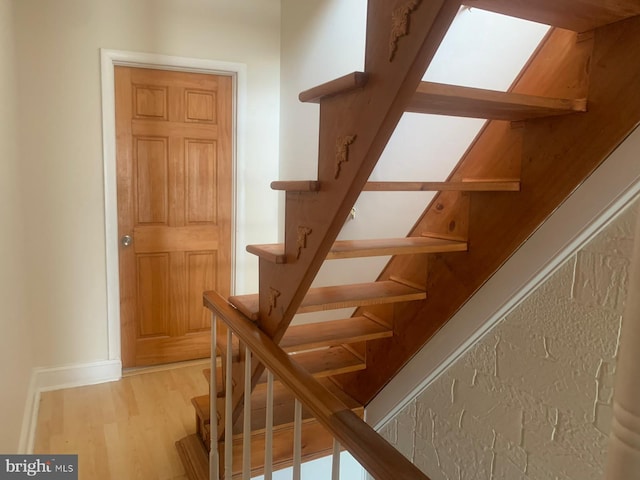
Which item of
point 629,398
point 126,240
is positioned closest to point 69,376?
point 126,240

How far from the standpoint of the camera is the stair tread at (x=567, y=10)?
92 centimetres

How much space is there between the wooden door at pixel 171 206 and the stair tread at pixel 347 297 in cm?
159

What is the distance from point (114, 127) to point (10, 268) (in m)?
1.22

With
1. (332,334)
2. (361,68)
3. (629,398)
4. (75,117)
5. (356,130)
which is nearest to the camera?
(629,398)

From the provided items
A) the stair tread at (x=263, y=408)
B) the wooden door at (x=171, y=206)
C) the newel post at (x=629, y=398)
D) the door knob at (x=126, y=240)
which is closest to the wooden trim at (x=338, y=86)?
the newel post at (x=629, y=398)

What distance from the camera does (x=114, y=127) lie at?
2875mm

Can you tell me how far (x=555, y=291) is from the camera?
1422mm

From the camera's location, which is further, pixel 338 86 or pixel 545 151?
pixel 545 151

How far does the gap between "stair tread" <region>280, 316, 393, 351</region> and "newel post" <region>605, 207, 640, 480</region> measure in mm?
1366

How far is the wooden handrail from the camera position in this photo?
2.71 feet

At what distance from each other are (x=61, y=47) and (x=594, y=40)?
290 centimetres

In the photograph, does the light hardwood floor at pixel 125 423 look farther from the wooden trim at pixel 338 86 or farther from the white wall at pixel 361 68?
the wooden trim at pixel 338 86

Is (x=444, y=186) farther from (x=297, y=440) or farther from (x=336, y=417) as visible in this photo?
(x=297, y=440)

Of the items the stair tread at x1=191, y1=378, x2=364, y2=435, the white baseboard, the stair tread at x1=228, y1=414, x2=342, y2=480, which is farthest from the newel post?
the white baseboard
